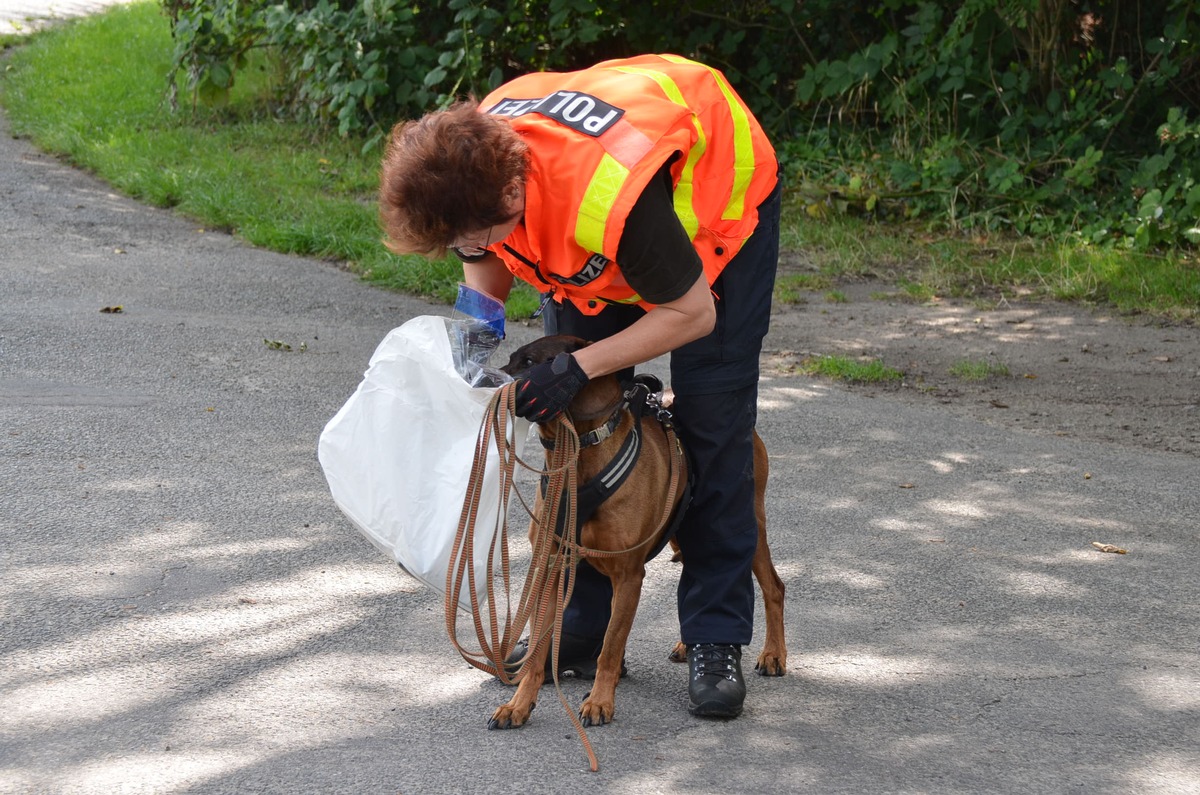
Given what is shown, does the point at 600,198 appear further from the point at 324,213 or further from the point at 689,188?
the point at 324,213

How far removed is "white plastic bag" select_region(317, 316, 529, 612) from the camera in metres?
2.94

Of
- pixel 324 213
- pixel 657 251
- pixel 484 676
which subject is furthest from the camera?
pixel 324 213

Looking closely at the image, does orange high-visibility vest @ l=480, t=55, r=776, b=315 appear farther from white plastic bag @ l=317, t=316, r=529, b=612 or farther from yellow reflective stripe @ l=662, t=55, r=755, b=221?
white plastic bag @ l=317, t=316, r=529, b=612

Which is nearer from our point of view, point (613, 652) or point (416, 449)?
point (416, 449)

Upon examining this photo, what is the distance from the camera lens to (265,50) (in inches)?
468

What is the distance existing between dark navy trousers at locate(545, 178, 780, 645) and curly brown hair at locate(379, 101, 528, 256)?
669 mm

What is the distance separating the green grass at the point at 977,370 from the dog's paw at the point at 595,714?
4.01m

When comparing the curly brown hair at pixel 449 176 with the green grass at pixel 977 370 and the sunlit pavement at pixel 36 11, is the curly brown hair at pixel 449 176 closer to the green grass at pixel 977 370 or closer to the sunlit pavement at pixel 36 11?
the green grass at pixel 977 370

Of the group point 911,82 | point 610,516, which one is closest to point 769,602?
point 610,516

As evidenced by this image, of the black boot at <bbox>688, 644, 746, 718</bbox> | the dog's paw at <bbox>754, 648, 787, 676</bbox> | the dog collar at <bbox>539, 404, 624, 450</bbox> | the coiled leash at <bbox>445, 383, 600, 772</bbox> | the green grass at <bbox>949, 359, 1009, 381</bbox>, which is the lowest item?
the green grass at <bbox>949, 359, 1009, 381</bbox>

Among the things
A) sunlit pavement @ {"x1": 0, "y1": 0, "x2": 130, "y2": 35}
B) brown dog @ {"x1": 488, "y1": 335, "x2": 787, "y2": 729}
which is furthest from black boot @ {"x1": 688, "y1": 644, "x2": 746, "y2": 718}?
sunlit pavement @ {"x1": 0, "y1": 0, "x2": 130, "y2": 35}

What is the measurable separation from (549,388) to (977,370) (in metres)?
4.33

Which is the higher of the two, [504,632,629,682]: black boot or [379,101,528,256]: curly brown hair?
[379,101,528,256]: curly brown hair

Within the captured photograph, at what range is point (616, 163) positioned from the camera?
8.78 ft
